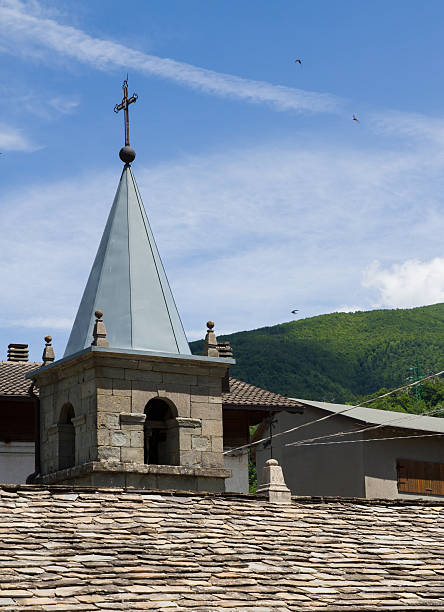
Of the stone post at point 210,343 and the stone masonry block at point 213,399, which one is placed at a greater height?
the stone post at point 210,343

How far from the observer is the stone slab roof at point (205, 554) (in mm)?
14430

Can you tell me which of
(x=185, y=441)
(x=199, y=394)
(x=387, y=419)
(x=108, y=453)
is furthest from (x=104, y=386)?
(x=387, y=419)

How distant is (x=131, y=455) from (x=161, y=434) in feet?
4.34

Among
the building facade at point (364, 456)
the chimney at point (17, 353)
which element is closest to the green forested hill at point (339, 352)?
the building facade at point (364, 456)

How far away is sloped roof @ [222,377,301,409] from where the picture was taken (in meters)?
32.6

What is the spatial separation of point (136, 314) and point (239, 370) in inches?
3085

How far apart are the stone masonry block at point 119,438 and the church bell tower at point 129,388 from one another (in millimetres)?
19

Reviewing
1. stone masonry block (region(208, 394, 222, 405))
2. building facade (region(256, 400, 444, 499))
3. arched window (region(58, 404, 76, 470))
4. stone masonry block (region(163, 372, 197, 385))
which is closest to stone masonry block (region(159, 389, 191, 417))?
stone masonry block (region(163, 372, 197, 385))

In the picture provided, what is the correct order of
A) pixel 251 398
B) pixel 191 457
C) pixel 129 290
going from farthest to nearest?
pixel 251 398 < pixel 129 290 < pixel 191 457

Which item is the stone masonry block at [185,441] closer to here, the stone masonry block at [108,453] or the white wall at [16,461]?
the stone masonry block at [108,453]

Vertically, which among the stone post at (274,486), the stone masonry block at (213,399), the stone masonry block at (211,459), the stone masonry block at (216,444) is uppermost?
the stone masonry block at (213,399)

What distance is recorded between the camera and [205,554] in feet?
53.4

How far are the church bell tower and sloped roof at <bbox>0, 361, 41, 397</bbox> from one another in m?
7.98

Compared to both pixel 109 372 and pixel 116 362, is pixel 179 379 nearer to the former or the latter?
pixel 116 362
